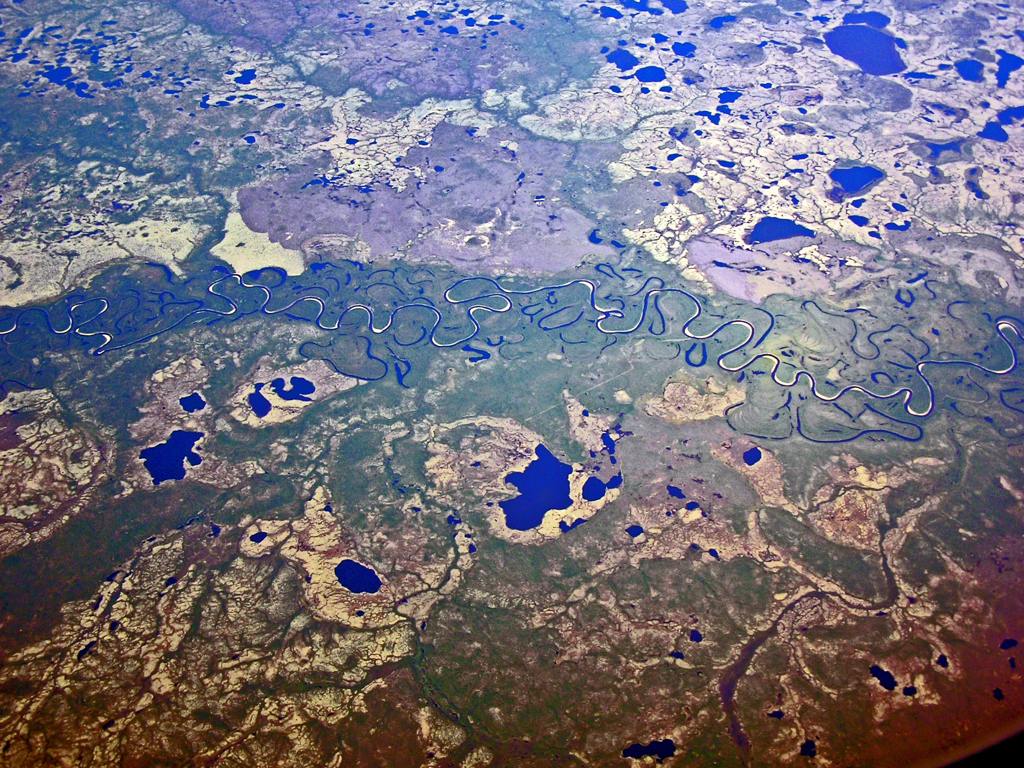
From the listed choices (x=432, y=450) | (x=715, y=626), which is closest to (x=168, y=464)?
(x=432, y=450)

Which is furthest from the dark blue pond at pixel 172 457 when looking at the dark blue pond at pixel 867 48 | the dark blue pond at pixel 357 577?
the dark blue pond at pixel 867 48

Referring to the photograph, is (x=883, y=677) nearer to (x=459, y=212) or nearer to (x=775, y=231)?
(x=775, y=231)

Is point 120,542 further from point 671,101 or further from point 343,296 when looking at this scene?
point 671,101

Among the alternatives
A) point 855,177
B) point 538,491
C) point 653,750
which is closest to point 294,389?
point 538,491

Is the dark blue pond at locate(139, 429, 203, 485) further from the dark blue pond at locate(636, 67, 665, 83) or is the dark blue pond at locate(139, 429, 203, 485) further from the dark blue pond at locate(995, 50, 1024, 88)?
the dark blue pond at locate(995, 50, 1024, 88)

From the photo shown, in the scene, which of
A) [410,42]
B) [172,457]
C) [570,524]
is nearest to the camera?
[570,524]

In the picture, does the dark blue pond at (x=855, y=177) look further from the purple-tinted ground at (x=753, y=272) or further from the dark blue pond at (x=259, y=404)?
the dark blue pond at (x=259, y=404)
